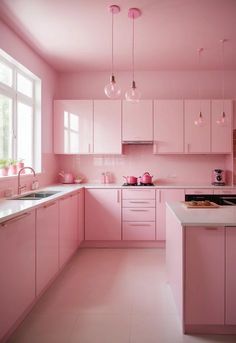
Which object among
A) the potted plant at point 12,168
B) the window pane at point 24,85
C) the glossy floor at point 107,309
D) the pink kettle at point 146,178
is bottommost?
the glossy floor at point 107,309

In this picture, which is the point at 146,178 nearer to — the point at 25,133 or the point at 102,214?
the point at 102,214

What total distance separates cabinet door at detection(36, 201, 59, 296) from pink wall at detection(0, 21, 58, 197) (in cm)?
65

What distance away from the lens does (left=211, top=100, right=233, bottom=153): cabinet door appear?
13.6 feet

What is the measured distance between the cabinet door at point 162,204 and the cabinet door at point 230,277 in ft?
6.78

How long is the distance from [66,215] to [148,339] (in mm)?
1696

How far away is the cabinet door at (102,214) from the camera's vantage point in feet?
13.1

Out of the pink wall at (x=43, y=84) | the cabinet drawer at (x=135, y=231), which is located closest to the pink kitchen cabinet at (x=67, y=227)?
the pink wall at (x=43, y=84)

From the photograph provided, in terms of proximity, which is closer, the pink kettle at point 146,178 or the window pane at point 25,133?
the window pane at point 25,133

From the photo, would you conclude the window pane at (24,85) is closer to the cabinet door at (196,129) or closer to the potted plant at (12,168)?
the potted plant at (12,168)

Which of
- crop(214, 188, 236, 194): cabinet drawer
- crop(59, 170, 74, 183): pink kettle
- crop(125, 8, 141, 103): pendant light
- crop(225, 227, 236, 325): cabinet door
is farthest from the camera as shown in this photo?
crop(59, 170, 74, 183): pink kettle

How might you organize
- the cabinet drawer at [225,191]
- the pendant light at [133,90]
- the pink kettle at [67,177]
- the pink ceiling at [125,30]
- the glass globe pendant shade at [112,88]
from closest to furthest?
the glass globe pendant shade at [112,88] < the pendant light at [133,90] < the pink ceiling at [125,30] < the cabinet drawer at [225,191] < the pink kettle at [67,177]

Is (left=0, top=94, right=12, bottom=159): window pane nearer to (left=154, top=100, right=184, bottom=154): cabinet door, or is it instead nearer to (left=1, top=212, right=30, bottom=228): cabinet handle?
(left=1, top=212, right=30, bottom=228): cabinet handle

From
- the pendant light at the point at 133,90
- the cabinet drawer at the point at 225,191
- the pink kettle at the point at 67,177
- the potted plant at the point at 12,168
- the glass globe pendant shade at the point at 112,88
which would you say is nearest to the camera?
the glass globe pendant shade at the point at 112,88

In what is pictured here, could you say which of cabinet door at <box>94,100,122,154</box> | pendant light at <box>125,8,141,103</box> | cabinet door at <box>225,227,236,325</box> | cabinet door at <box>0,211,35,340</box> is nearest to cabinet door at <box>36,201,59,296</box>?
cabinet door at <box>0,211,35,340</box>
